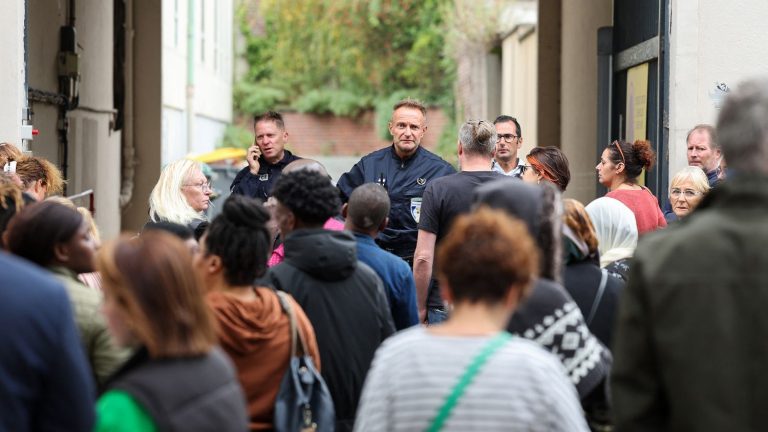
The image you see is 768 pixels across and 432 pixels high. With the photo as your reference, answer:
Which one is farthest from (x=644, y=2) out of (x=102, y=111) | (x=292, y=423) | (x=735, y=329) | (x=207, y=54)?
(x=207, y=54)

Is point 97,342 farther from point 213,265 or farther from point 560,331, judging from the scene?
point 560,331

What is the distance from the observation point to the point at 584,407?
15.3 ft

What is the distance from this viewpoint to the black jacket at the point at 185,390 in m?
3.33

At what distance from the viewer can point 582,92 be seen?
15055 millimetres

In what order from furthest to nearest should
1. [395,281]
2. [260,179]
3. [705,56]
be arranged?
1. [705,56]
2. [260,179]
3. [395,281]

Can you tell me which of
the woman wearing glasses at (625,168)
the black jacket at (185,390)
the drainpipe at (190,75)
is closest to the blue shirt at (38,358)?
the black jacket at (185,390)

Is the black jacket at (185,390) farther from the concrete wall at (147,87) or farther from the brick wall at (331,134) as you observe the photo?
the brick wall at (331,134)

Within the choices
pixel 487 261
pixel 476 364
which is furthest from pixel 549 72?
pixel 476 364

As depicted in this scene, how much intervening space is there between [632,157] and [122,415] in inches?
231

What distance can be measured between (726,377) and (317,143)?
4569 centimetres

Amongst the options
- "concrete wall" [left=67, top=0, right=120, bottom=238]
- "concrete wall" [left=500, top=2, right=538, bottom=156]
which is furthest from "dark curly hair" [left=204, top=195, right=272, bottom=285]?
"concrete wall" [left=500, top=2, right=538, bottom=156]

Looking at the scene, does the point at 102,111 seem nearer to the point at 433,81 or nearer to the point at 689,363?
the point at 689,363

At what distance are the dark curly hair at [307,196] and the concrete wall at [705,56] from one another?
464 centimetres

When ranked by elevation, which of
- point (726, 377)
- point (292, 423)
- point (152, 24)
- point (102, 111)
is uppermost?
point (152, 24)
